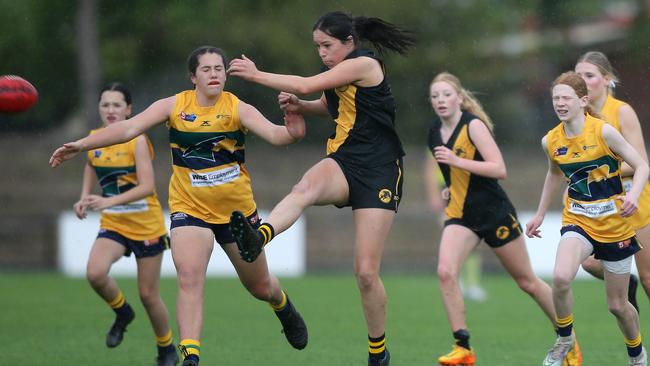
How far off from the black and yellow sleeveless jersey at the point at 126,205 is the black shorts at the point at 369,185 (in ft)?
6.45

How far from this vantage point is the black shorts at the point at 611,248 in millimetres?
7086

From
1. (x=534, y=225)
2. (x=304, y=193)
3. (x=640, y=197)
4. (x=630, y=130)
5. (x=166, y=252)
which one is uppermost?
(x=630, y=130)

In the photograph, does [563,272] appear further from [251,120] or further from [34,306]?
[34,306]

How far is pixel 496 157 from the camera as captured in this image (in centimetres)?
802

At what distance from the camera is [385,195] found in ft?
23.2

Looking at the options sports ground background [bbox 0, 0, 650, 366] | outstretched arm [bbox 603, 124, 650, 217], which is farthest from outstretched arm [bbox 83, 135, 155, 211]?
sports ground background [bbox 0, 0, 650, 366]

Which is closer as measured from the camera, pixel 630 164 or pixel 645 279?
pixel 630 164

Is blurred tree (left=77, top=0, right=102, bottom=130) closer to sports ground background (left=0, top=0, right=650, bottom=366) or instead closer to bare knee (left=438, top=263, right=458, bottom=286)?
sports ground background (left=0, top=0, right=650, bottom=366)

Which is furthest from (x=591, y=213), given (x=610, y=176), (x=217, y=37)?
(x=217, y=37)

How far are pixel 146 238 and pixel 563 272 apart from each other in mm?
3219

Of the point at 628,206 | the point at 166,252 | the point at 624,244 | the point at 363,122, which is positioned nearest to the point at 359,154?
the point at 363,122

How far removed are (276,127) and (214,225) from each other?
2.67 feet

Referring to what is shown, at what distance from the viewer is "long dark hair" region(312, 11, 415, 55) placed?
696 cm

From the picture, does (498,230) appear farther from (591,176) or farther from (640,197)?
(591,176)
